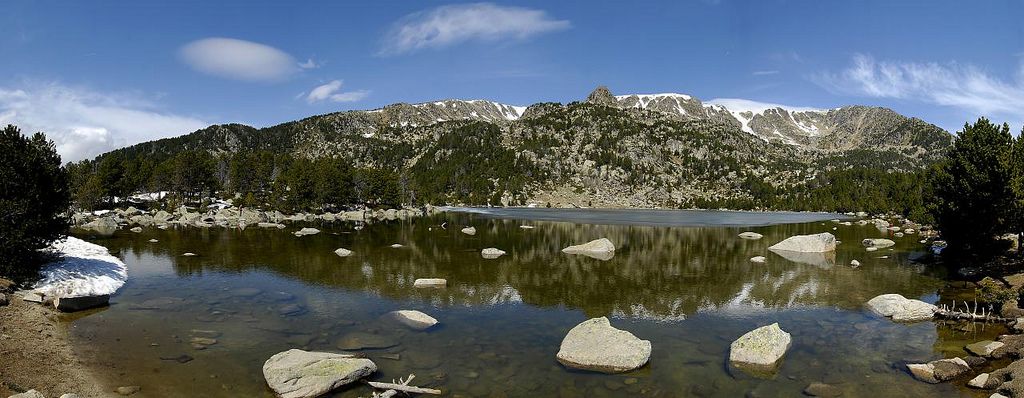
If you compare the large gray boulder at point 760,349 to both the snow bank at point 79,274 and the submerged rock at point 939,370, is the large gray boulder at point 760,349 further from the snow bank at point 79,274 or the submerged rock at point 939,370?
the snow bank at point 79,274

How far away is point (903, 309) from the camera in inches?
1299

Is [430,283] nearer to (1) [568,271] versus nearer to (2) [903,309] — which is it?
(1) [568,271]

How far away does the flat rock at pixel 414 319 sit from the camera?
29422 millimetres

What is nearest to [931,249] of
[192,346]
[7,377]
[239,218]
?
[192,346]

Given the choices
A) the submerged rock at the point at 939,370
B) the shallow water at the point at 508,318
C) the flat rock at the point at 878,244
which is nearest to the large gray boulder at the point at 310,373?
the shallow water at the point at 508,318

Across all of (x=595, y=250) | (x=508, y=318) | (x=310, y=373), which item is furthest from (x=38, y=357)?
(x=595, y=250)

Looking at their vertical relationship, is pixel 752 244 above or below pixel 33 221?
below

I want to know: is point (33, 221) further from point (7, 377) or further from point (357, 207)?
point (357, 207)

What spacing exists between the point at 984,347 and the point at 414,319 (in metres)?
30.4

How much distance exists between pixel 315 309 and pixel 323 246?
127ft

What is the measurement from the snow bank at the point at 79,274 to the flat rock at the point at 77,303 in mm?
428

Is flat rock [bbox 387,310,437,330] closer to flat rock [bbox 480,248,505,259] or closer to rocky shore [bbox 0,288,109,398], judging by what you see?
rocky shore [bbox 0,288,109,398]

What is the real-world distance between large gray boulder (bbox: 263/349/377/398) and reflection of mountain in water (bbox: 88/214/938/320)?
15097mm

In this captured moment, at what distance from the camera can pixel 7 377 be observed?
18.0 meters
